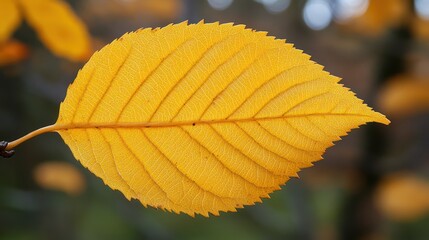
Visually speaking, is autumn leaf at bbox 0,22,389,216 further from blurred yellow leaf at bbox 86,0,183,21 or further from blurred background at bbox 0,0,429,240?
blurred yellow leaf at bbox 86,0,183,21

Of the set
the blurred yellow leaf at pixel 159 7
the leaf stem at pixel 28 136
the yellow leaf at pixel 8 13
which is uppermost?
the blurred yellow leaf at pixel 159 7

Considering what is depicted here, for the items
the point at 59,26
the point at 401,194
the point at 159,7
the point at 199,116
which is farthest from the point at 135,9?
the point at 199,116

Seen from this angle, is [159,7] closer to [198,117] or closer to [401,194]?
[401,194]

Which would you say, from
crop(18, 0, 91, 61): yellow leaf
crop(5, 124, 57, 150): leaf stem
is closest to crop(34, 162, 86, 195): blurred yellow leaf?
crop(18, 0, 91, 61): yellow leaf

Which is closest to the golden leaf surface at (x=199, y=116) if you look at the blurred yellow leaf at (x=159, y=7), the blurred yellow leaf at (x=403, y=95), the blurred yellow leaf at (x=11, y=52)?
the blurred yellow leaf at (x=11, y=52)

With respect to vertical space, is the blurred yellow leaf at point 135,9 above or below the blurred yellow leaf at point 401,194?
above

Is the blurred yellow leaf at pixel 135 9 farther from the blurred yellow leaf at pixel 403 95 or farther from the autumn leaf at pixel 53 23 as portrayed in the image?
the autumn leaf at pixel 53 23

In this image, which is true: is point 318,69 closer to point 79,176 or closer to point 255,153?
point 255,153
